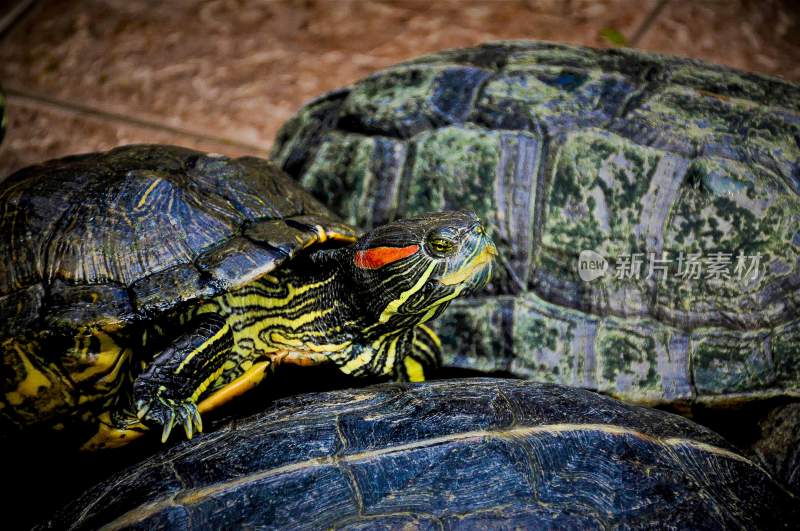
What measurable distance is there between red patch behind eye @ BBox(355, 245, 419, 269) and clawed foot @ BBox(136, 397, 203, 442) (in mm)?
773

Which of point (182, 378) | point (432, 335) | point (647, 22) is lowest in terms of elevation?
point (432, 335)

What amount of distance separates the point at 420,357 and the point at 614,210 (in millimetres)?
1010

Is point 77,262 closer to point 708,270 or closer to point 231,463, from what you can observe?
point 231,463

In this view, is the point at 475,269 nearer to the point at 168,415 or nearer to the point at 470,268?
the point at 470,268

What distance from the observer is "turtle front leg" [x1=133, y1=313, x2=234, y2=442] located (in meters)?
2.37

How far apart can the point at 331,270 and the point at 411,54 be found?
2947 mm

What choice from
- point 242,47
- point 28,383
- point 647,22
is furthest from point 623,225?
point 242,47

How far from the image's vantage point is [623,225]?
9.76ft

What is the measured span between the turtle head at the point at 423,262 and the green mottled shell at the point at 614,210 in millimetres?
542

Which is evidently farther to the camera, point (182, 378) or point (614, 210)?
point (614, 210)

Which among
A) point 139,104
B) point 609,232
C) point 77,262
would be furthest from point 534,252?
point 139,104

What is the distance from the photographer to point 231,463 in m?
2.07

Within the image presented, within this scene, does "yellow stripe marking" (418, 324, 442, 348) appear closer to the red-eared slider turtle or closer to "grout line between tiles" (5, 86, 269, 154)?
the red-eared slider turtle

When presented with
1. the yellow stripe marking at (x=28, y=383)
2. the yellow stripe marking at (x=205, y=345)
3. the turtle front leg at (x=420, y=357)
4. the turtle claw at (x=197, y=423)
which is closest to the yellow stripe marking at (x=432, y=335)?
the turtle front leg at (x=420, y=357)
